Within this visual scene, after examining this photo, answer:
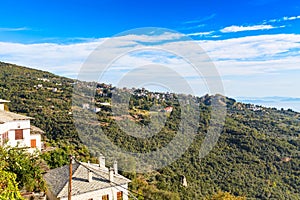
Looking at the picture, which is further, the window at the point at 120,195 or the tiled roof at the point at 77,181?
the window at the point at 120,195

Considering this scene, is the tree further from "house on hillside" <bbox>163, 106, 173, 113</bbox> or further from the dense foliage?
"house on hillside" <bbox>163, 106, 173, 113</bbox>

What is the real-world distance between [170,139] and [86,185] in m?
19.7

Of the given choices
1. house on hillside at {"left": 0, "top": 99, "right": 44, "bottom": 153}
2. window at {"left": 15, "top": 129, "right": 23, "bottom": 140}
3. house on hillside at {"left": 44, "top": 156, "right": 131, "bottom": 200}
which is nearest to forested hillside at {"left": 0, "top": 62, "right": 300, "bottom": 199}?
house on hillside at {"left": 0, "top": 99, "right": 44, "bottom": 153}

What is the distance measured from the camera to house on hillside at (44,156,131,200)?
44.8ft

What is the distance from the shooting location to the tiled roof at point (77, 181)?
13.7m

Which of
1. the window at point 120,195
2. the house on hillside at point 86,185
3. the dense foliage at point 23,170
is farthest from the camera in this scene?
the window at point 120,195

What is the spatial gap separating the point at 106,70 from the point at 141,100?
89.4 ft

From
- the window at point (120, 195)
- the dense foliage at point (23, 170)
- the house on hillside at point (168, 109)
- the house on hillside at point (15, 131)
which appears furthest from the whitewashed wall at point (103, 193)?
the house on hillside at point (168, 109)

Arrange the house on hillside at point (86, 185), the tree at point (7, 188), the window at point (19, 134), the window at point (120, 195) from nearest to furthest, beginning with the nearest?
the tree at point (7, 188), the house on hillside at point (86, 185), the window at point (120, 195), the window at point (19, 134)

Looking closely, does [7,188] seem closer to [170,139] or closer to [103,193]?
[103,193]

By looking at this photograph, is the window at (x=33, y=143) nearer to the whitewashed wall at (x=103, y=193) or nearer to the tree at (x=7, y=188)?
the whitewashed wall at (x=103, y=193)

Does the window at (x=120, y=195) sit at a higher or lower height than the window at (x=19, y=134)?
lower

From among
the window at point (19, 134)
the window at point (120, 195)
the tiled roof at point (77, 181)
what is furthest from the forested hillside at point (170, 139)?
the window at point (120, 195)

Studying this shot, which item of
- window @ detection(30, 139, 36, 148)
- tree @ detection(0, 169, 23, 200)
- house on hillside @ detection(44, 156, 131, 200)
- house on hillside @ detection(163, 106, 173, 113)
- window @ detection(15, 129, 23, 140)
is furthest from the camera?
house on hillside @ detection(163, 106, 173, 113)
